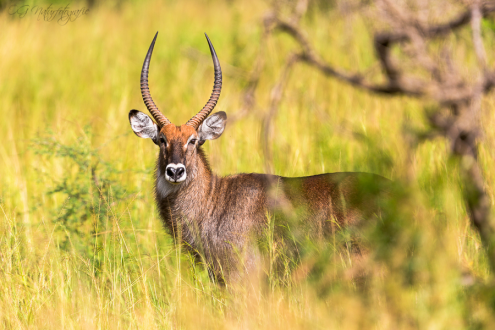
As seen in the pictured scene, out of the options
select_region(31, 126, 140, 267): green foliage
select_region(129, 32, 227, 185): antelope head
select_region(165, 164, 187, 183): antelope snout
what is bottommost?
select_region(31, 126, 140, 267): green foliage

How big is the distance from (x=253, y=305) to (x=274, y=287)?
40cm

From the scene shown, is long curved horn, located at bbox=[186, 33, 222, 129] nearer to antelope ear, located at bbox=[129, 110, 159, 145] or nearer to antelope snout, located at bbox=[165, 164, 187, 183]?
antelope ear, located at bbox=[129, 110, 159, 145]

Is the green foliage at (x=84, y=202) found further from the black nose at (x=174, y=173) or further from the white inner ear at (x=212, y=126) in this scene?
the white inner ear at (x=212, y=126)

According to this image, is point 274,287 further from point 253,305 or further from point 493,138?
point 493,138

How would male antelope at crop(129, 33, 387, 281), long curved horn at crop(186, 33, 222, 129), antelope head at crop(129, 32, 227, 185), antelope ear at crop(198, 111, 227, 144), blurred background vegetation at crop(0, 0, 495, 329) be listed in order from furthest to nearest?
antelope ear at crop(198, 111, 227, 144), long curved horn at crop(186, 33, 222, 129), antelope head at crop(129, 32, 227, 185), male antelope at crop(129, 33, 387, 281), blurred background vegetation at crop(0, 0, 495, 329)

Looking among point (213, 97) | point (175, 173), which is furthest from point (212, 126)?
point (175, 173)

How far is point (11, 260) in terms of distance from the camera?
3729 mm

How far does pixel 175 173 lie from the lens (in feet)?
12.4

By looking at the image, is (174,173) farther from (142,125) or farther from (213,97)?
(142,125)

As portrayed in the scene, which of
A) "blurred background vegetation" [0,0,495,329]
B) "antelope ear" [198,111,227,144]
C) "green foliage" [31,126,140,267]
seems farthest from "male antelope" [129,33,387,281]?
"green foliage" [31,126,140,267]

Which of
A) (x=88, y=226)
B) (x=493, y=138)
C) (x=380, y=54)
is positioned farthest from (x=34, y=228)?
(x=493, y=138)

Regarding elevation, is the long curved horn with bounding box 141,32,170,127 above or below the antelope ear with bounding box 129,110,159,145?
above

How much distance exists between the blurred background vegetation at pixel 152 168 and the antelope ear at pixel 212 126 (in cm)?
47

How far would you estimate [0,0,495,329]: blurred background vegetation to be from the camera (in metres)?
2.30
